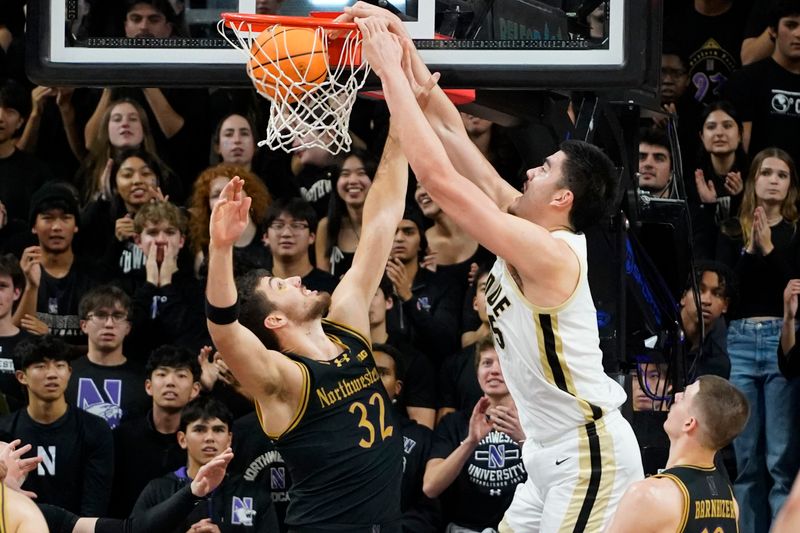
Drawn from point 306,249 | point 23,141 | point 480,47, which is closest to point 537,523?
point 480,47

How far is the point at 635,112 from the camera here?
680 centimetres

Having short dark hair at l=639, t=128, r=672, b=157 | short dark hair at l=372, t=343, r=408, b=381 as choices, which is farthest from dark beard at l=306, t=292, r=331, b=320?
short dark hair at l=639, t=128, r=672, b=157

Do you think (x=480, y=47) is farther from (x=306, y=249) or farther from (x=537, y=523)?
(x=306, y=249)

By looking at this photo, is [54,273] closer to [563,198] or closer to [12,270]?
[12,270]

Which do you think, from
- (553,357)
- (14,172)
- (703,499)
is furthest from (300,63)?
(14,172)

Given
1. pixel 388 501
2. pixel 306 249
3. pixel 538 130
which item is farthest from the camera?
pixel 306 249

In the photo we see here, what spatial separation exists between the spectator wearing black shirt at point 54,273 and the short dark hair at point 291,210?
1206 millimetres

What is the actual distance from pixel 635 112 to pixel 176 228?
3.36 metres

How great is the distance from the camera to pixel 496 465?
8.04 meters

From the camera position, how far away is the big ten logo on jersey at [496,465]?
7984 millimetres

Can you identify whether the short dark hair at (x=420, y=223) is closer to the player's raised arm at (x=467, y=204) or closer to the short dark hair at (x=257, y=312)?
the short dark hair at (x=257, y=312)

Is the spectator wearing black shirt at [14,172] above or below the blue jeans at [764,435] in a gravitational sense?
above

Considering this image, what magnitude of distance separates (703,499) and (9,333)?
4755mm

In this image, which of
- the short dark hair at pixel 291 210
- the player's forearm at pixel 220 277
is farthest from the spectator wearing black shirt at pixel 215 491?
the player's forearm at pixel 220 277
